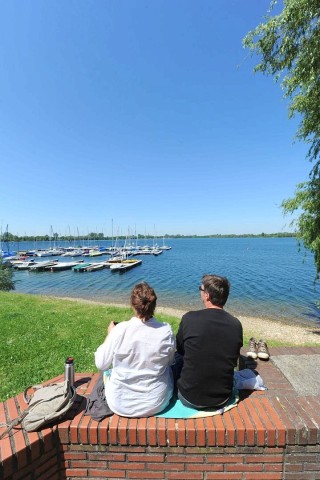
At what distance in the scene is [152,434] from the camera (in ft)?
6.72

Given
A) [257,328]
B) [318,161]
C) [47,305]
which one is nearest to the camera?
[318,161]

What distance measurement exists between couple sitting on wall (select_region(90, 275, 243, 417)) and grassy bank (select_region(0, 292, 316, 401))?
2.05 metres

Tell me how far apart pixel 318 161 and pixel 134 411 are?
859 cm

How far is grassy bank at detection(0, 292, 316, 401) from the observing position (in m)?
3.87

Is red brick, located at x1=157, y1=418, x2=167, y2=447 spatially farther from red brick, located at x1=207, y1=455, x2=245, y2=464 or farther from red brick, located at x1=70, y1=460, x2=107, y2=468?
red brick, located at x1=70, y1=460, x2=107, y2=468

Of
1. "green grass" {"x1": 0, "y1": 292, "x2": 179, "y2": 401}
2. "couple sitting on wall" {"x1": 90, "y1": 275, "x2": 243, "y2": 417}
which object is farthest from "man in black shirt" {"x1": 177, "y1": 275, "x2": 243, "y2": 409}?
"green grass" {"x1": 0, "y1": 292, "x2": 179, "y2": 401}

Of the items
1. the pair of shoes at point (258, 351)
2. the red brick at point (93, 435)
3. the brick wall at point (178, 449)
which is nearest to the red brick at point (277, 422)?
the brick wall at point (178, 449)

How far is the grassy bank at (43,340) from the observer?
387 cm

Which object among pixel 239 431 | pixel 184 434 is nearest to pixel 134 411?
pixel 184 434

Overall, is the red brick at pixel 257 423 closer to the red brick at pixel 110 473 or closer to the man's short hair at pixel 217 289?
the man's short hair at pixel 217 289

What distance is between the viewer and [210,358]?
2205 millimetres

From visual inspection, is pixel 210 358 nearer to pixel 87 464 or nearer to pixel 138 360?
pixel 138 360

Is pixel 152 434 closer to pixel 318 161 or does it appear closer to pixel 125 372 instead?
pixel 125 372

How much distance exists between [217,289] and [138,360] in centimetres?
93
